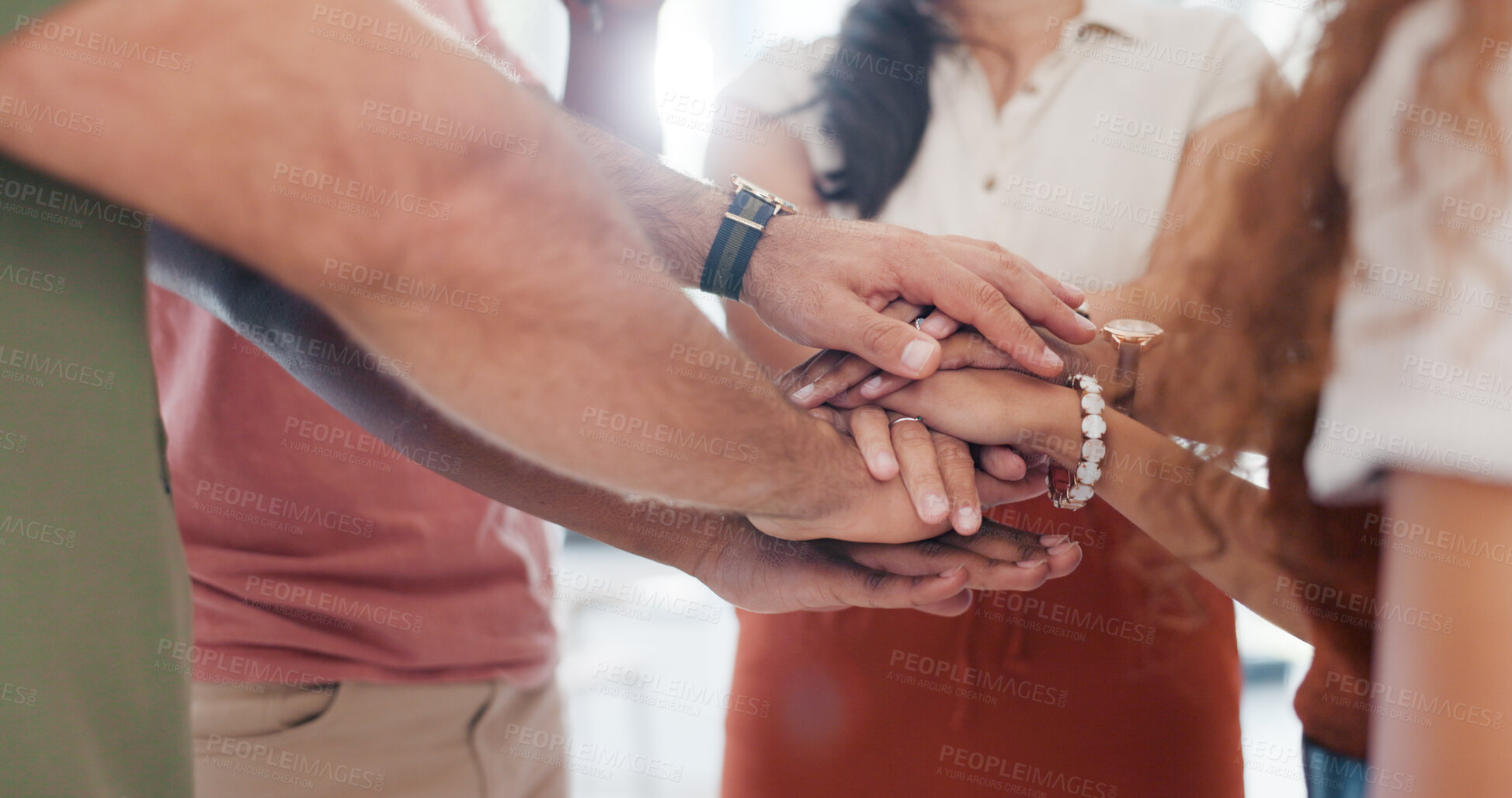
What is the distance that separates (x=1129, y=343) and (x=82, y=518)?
1.10 m

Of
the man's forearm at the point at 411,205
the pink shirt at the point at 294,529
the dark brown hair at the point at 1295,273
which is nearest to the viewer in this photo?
the man's forearm at the point at 411,205

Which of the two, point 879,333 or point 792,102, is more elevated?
point 792,102

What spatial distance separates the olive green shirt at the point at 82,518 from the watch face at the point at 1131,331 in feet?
3.38

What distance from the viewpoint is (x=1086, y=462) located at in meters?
1.04

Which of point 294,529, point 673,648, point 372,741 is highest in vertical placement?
point 294,529

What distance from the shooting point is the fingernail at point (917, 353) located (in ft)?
3.38

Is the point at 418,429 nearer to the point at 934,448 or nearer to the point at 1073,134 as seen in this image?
the point at 934,448

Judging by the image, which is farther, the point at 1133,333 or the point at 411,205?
the point at 1133,333

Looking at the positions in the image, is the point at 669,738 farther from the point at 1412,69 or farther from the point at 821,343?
the point at 1412,69

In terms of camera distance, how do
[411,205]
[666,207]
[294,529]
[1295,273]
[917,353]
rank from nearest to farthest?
[411,205] < [1295,273] < [917,353] < [666,207] < [294,529]

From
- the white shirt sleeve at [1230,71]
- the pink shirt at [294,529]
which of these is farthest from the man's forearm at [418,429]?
the white shirt sleeve at [1230,71]

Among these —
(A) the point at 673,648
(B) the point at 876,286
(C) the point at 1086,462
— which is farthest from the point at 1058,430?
(A) the point at 673,648

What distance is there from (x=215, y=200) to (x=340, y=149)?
0.09 metres

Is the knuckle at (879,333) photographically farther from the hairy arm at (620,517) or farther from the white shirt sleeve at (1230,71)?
the white shirt sleeve at (1230,71)
